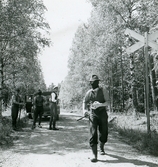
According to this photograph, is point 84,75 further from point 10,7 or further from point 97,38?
point 10,7

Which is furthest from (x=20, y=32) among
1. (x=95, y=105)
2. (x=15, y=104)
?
(x=95, y=105)

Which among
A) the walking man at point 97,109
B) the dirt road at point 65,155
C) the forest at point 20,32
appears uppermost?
the forest at point 20,32

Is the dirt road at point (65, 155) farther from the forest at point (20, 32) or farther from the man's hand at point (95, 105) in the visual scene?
the forest at point (20, 32)

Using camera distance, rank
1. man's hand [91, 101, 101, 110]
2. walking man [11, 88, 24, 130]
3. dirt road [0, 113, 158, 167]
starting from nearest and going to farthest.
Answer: dirt road [0, 113, 158, 167]
man's hand [91, 101, 101, 110]
walking man [11, 88, 24, 130]

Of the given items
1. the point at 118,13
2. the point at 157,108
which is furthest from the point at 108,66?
the point at 118,13

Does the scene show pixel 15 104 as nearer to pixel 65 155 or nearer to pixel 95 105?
pixel 65 155

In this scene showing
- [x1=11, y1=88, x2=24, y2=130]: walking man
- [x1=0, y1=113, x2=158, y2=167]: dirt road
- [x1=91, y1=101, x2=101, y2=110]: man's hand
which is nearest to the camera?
[x1=0, y1=113, x2=158, y2=167]: dirt road

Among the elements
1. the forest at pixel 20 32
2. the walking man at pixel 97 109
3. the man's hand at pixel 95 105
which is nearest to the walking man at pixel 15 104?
the forest at pixel 20 32

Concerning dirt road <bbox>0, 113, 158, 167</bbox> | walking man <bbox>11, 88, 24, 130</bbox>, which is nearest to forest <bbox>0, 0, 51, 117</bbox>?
walking man <bbox>11, 88, 24, 130</bbox>

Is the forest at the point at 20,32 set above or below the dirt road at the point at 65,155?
above

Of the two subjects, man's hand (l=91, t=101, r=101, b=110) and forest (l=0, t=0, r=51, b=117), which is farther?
forest (l=0, t=0, r=51, b=117)

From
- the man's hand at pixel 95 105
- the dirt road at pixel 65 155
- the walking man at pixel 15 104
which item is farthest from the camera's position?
the walking man at pixel 15 104

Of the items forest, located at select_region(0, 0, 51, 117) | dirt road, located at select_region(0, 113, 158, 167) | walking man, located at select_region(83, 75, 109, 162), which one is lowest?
dirt road, located at select_region(0, 113, 158, 167)

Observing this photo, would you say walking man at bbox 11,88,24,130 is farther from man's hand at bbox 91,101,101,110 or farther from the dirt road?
man's hand at bbox 91,101,101,110
